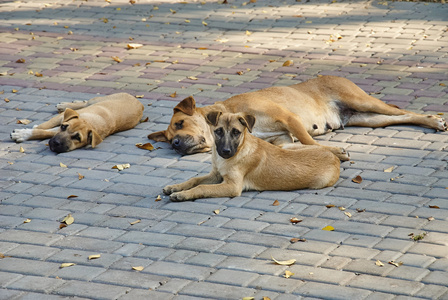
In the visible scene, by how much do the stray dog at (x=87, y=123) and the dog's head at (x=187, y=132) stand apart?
610 millimetres

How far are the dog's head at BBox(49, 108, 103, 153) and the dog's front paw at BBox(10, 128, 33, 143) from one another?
1.43 feet

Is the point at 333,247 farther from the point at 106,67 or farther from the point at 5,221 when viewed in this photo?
the point at 106,67

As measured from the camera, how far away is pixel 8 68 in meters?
11.2

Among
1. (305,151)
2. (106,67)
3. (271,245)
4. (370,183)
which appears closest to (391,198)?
(370,183)

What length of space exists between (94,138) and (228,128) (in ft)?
6.81

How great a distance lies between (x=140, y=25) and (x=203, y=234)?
8324 mm

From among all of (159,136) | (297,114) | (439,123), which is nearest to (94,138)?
(159,136)

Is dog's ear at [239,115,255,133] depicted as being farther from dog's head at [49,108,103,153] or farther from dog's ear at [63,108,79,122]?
dog's ear at [63,108,79,122]

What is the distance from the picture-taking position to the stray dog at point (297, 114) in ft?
26.9

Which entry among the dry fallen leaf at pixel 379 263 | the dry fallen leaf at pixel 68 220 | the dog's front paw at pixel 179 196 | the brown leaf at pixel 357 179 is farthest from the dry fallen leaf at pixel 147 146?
the dry fallen leaf at pixel 379 263

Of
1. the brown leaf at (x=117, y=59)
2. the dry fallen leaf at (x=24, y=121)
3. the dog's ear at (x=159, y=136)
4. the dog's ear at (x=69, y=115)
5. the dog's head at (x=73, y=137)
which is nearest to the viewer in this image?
the dog's head at (x=73, y=137)

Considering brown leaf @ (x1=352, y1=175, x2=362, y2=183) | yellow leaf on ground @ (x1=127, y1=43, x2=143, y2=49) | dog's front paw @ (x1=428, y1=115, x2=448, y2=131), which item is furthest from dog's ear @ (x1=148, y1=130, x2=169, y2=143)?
yellow leaf on ground @ (x1=127, y1=43, x2=143, y2=49)

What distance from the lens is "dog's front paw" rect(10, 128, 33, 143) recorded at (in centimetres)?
848

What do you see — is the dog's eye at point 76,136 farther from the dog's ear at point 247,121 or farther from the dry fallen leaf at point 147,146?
the dog's ear at point 247,121
